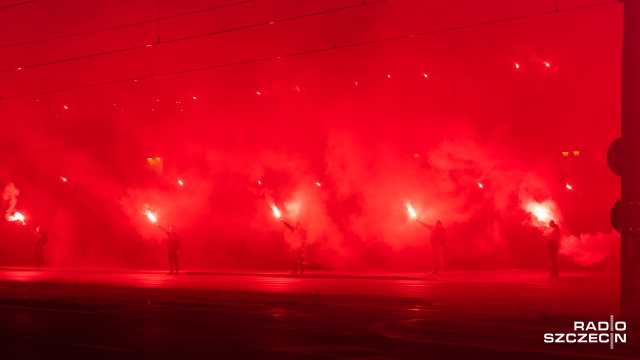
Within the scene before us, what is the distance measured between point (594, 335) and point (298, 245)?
58.3 feet

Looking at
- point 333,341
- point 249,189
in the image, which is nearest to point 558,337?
point 333,341

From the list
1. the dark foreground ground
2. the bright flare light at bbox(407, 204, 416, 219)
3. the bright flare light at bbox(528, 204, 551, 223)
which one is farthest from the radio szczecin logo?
the bright flare light at bbox(407, 204, 416, 219)

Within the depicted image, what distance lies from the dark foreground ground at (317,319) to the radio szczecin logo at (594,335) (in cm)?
15

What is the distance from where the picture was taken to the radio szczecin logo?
41.4 ft

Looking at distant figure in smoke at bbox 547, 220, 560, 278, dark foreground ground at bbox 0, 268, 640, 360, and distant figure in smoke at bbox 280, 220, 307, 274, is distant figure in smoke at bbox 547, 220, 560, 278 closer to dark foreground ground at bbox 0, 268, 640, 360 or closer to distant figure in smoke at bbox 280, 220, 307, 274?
dark foreground ground at bbox 0, 268, 640, 360

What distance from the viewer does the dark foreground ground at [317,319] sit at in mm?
12172

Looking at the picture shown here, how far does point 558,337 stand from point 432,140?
72.9 feet

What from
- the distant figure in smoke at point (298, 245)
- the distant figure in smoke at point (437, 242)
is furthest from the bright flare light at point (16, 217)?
the distant figure in smoke at point (437, 242)

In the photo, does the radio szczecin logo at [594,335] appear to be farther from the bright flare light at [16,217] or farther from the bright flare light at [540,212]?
the bright flare light at [16,217]

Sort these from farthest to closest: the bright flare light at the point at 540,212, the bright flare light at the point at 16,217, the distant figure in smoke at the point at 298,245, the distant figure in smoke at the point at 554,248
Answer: the bright flare light at the point at 16,217 → the distant figure in smoke at the point at 298,245 → the bright flare light at the point at 540,212 → the distant figure in smoke at the point at 554,248

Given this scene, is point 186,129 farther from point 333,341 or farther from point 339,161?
point 333,341

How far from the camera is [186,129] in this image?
42094 millimetres

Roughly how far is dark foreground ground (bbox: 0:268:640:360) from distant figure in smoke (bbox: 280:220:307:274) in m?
3.63

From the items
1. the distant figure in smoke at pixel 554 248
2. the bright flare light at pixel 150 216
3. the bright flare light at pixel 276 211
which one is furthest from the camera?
the bright flare light at pixel 150 216
